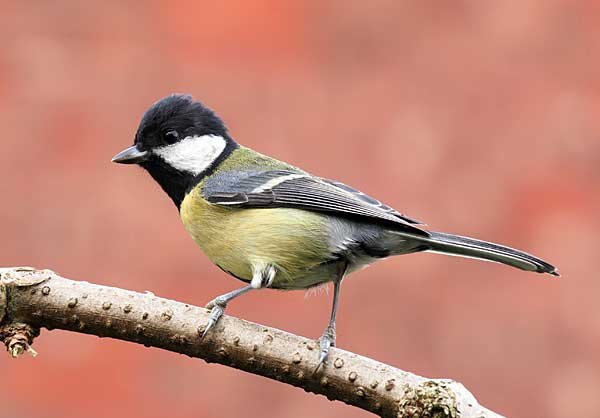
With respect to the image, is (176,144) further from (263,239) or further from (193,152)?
(263,239)

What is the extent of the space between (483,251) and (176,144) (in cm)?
79

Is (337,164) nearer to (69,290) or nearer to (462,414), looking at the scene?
(69,290)

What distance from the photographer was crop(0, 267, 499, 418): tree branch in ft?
4.51

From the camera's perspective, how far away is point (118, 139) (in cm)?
247

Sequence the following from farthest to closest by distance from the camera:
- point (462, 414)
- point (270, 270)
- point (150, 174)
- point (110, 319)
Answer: point (150, 174), point (270, 270), point (110, 319), point (462, 414)

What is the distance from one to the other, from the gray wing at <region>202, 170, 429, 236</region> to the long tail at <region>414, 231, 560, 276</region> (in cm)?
4

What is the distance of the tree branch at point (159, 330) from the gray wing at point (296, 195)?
21.0 inches

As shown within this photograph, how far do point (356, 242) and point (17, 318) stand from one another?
78 cm

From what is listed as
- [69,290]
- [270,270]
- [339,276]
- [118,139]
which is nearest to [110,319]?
[69,290]

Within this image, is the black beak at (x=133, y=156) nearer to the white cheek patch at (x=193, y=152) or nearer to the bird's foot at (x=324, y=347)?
the white cheek patch at (x=193, y=152)

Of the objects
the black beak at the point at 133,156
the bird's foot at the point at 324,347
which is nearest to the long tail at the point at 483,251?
the bird's foot at the point at 324,347

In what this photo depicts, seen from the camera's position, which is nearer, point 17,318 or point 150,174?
point 17,318

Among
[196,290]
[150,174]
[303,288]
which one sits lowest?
[196,290]

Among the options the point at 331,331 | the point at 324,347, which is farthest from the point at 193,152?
the point at 324,347
